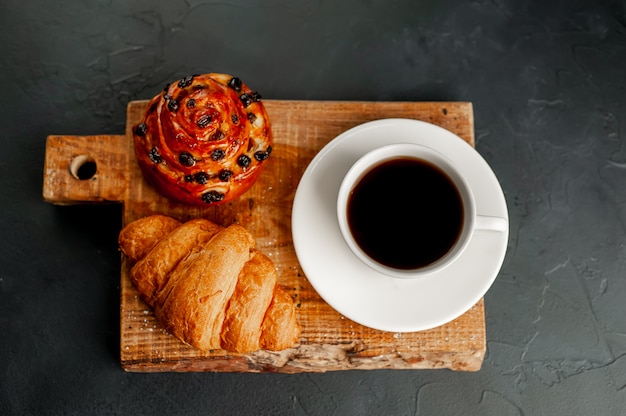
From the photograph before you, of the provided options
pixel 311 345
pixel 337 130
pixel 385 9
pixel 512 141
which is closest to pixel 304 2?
pixel 385 9

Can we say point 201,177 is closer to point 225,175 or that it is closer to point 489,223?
point 225,175

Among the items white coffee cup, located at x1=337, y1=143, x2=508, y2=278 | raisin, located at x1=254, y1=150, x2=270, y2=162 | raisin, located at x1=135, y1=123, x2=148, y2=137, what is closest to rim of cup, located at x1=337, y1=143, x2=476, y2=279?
white coffee cup, located at x1=337, y1=143, x2=508, y2=278

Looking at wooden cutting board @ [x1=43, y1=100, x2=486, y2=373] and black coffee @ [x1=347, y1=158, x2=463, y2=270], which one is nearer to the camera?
black coffee @ [x1=347, y1=158, x2=463, y2=270]

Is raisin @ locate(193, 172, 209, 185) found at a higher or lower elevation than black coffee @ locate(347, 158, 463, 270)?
higher

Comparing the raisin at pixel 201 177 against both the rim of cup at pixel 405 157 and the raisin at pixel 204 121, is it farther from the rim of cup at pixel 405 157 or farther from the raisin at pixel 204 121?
the rim of cup at pixel 405 157

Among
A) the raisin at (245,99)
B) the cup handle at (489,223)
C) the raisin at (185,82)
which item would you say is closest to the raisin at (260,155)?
the raisin at (245,99)

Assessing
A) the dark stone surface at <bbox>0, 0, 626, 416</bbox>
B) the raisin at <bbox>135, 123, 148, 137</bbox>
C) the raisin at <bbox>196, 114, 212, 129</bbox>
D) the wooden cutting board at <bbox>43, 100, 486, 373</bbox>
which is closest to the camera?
the raisin at <bbox>196, 114, 212, 129</bbox>

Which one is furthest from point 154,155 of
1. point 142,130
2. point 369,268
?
point 369,268

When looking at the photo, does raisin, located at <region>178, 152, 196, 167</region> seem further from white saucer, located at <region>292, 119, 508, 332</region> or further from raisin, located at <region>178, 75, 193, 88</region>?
white saucer, located at <region>292, 119, 508, 332</region>
